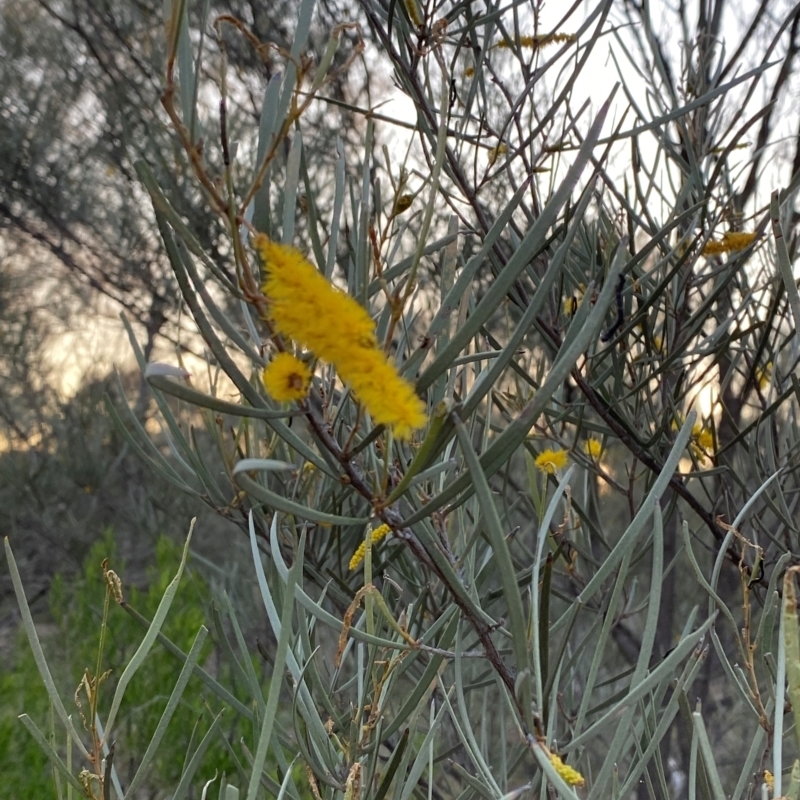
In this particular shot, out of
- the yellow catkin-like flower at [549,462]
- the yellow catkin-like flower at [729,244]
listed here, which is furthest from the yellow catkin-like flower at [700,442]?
the yellow catkin-like flower at [549,462]

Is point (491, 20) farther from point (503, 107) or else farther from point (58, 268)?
point (58, 268)

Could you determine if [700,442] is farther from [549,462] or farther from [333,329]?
[333,329]

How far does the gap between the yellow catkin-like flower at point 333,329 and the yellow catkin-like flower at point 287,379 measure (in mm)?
13

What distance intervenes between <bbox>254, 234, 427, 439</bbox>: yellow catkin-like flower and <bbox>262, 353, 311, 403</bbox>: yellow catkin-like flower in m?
0.01

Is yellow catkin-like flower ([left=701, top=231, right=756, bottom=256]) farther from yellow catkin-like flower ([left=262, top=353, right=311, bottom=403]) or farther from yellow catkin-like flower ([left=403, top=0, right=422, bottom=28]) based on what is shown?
yellow catkin-like flower ([left=262, top=353, right=311, bottom=403])

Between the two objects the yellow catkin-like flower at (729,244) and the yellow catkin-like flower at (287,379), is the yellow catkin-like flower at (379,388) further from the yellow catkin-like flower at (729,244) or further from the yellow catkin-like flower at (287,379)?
the yellow catkin-like flower at (729,244)

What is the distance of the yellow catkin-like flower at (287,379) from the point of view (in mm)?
199

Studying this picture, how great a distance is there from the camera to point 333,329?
0.18 meters

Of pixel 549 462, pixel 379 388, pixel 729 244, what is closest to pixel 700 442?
pixel 729 244

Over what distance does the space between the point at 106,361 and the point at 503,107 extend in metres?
1.96

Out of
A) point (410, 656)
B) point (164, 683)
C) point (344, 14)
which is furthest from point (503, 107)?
point (164, 683)

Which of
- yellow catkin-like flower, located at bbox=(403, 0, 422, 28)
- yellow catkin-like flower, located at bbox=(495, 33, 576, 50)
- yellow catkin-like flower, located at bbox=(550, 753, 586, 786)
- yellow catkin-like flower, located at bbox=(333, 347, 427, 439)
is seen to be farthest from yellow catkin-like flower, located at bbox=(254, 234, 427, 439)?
yellow catkin-like flower, located at bbox=(495, 33, 576, 50)

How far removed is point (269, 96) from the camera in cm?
22

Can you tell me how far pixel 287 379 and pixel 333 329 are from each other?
27 millimetres
